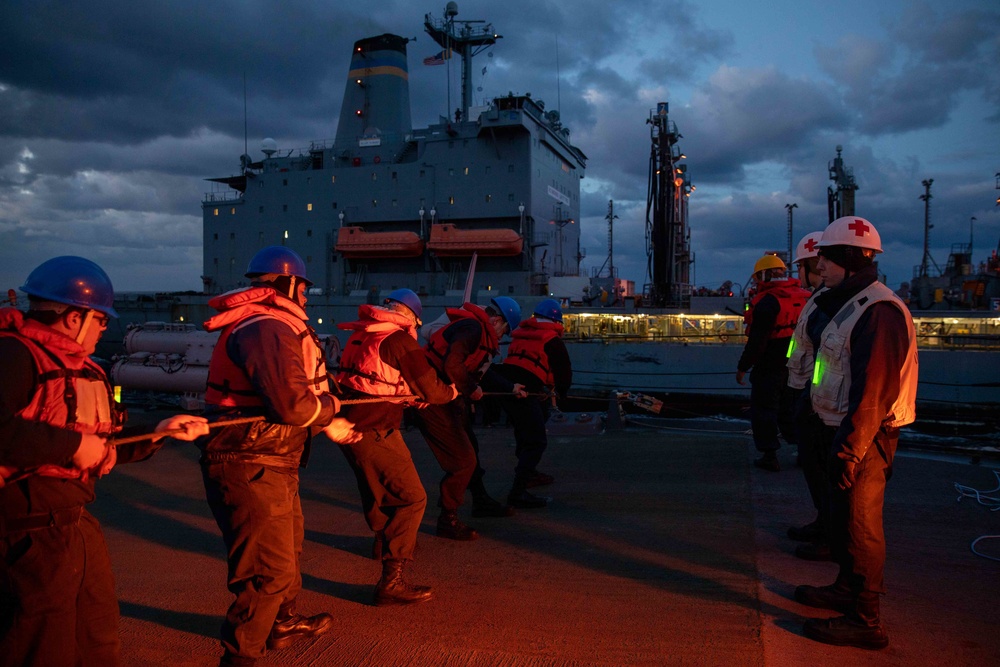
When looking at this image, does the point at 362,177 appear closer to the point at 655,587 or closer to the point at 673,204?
the point at 673,204

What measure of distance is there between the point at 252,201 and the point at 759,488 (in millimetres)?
27057

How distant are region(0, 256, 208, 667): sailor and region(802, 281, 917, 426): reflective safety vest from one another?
9.66 feet

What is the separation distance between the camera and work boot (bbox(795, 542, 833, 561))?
3621mm

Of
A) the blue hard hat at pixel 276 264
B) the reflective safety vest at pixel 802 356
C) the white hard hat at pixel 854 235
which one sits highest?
the white hard hat at pixel 854 235

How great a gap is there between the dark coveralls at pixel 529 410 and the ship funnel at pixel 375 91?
24.1 meters

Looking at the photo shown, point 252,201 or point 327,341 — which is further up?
point 252,201

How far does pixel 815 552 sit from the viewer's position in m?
3.62

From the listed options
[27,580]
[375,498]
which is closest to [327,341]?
[375,498]

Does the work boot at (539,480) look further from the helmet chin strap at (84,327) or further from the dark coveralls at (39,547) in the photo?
the helmet chin strap at (84,327)

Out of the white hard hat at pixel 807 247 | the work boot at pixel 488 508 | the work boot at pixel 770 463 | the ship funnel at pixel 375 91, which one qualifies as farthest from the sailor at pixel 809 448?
the ship funnel at pixel 375 91

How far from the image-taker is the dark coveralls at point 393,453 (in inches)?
132

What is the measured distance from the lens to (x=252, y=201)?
91.3 feet

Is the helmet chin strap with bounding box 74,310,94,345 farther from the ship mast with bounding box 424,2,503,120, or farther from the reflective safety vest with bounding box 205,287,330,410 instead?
the ship mast with bounding box 424,2,503,120

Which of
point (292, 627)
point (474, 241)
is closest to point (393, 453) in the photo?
point (292, 627)
